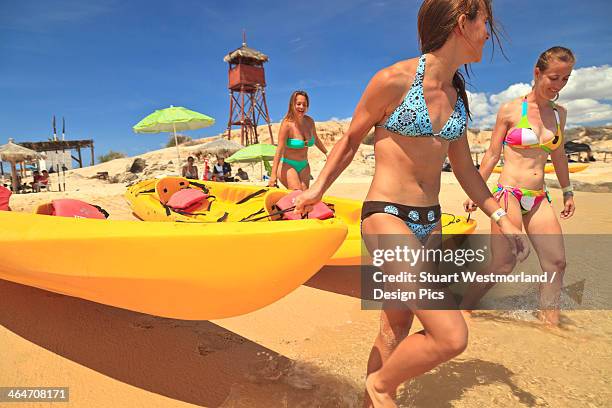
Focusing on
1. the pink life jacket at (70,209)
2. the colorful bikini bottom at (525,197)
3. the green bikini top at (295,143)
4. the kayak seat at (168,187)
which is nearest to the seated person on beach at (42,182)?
the kayak seat at (168,187)

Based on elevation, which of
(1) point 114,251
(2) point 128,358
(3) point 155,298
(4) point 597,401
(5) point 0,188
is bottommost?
(4) point 597,401

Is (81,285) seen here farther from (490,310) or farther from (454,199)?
(454,199)

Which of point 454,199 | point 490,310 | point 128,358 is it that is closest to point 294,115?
point 490,310

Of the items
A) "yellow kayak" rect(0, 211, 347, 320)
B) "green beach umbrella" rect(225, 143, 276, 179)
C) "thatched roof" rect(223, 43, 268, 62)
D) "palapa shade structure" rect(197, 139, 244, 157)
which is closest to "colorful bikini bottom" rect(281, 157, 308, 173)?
"yellow kayak" rect(0, 211, 347, 320)

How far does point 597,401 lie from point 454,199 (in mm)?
8279

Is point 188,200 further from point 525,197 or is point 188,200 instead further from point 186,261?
point 525,197

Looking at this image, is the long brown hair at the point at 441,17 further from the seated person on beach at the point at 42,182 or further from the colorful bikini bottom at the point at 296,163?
the seated person on beach at the point at 42,182

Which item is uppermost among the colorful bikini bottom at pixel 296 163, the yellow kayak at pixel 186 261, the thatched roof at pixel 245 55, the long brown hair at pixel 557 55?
the thatched roof at pixel 245 55

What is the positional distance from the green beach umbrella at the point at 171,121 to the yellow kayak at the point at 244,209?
21.8ft

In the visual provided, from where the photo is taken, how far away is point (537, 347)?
2.93m

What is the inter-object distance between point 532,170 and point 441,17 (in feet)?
6.53

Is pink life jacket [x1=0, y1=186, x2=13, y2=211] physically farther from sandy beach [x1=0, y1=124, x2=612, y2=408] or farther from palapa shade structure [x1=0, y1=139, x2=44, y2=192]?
palapa shade structure [x1=0, y1=139, x2=44, y2=192]

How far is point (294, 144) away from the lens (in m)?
5.26

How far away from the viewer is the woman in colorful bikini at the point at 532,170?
3.03 m
